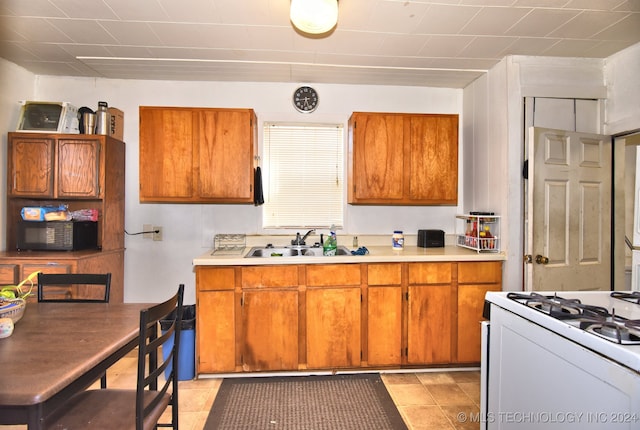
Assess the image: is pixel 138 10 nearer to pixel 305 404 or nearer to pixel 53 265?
pixel 53 265

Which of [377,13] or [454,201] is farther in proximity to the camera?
[454,201]

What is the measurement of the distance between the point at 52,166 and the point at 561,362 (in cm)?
363

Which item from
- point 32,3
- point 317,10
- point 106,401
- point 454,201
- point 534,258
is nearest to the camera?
point 106,401

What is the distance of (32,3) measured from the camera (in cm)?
207

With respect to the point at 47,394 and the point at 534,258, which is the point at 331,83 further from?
the point at 47,394

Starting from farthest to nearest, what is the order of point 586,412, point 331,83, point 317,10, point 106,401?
point 331,83 < point 317,10 < point 106,401 < point 586,412

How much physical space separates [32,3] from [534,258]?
3873 millimetres

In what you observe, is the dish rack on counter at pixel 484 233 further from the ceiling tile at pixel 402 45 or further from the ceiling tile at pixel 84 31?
the ceiling tile at pixel 84 31

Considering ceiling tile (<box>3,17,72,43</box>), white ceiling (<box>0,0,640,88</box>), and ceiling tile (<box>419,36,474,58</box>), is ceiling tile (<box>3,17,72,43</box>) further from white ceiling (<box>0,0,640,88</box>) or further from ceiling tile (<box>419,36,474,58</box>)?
ceiling tile (<box>419,36,474,58</box>)

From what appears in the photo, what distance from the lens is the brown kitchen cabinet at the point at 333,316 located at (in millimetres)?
2641

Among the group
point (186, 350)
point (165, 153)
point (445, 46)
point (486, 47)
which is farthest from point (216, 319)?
point (486, 47)

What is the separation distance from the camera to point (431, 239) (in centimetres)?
323

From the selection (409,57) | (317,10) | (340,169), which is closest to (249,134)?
(340,169)

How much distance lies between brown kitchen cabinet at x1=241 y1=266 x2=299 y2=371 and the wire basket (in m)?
1.34
